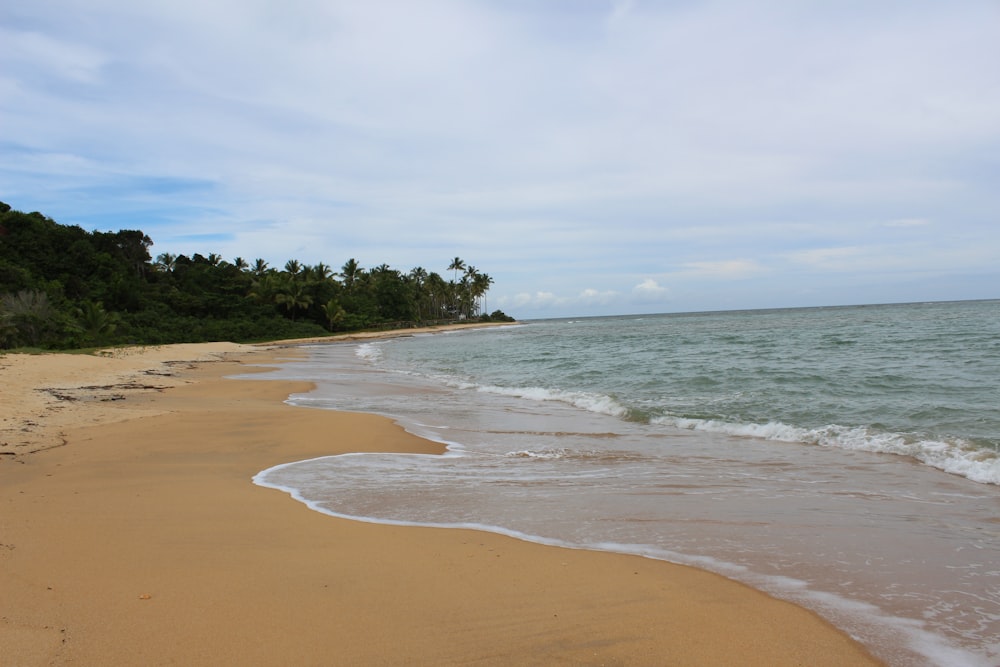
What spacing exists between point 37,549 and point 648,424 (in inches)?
343

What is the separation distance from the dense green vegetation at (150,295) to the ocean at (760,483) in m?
24.2

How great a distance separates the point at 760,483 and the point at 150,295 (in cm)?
6209

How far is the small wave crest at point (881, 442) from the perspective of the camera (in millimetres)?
6746

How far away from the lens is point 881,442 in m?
8.23

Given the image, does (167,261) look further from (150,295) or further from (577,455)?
(577,455)

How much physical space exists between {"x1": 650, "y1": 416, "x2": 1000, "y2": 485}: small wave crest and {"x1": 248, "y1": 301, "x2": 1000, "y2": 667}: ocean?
3 cm

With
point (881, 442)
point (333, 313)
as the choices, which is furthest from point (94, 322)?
point (881, 442)

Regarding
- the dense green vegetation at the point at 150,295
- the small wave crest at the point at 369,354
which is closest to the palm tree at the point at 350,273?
the dense green vegetation at the point at 150,295

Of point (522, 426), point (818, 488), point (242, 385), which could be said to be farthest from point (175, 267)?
point (818, 488)

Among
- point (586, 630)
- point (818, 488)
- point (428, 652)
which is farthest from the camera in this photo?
point (818, 488)

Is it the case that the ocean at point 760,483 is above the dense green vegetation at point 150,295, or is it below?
below

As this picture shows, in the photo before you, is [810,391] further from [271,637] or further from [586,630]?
[271,637]

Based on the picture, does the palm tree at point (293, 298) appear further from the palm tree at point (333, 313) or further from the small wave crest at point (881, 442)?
the small wave crest at point (881, 442)

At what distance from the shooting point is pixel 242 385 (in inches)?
650
